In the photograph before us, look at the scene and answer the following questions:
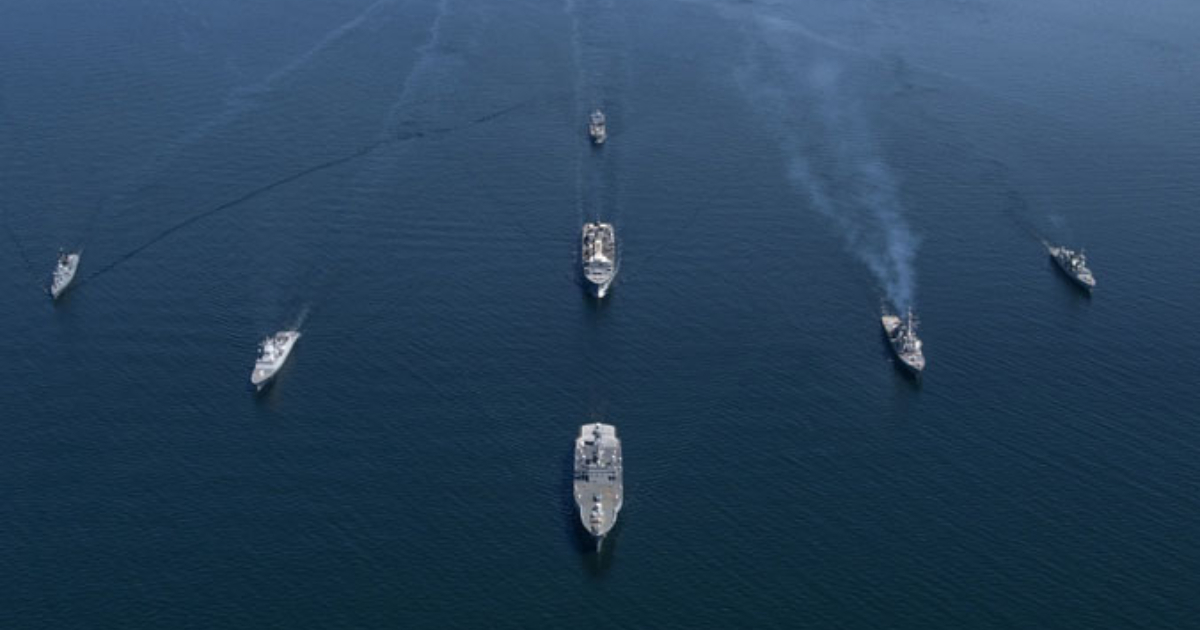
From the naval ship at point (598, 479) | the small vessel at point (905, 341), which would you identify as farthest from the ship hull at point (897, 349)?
the naval ship at point (598, 479)

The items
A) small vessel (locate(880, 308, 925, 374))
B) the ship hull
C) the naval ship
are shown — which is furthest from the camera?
small vessel (locate(880, 308, 925, 374))

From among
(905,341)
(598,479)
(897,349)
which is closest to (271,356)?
(598,479)

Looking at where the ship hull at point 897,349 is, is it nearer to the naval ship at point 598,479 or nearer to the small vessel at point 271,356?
the naval ship at point 598,479

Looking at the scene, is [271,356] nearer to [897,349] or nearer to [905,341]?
[897,349]

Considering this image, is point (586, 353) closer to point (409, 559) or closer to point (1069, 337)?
point (409, 559)

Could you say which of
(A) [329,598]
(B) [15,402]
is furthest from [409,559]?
(B) [15,402]

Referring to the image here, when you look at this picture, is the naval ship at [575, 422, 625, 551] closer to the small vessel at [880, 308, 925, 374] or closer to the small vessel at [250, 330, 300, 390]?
the small vessel at [250, 330, 300, 390]

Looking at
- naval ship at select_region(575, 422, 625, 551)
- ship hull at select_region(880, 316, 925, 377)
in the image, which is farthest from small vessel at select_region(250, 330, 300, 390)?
ship hull at select_region(880, 316, 925, 377)

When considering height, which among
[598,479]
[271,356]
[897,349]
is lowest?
[598,479]
